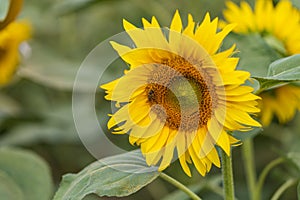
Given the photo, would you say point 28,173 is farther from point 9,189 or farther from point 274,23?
point 274,23

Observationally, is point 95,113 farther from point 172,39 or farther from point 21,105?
point 172,39

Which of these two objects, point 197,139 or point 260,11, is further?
point 260,11

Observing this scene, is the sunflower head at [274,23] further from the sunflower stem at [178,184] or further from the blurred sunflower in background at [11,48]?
the blurred sunflower in background at [11,48]

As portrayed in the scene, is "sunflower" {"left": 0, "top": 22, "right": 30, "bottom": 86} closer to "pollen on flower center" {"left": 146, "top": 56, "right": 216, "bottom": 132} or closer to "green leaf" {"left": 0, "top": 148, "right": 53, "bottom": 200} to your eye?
"green leaf" {"left": 0, "top": 148, "right": 53, "bottom": 200}

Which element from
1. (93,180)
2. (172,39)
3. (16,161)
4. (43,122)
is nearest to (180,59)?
(172,39)

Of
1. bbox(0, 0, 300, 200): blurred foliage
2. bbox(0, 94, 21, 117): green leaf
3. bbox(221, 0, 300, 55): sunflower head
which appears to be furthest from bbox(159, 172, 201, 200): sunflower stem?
bbox(0, 94, 21, 117): green leaf

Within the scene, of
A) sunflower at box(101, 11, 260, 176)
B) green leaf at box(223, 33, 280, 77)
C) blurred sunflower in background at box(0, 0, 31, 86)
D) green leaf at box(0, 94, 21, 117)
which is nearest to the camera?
sunflower at box(101, 11, 260, 176)
